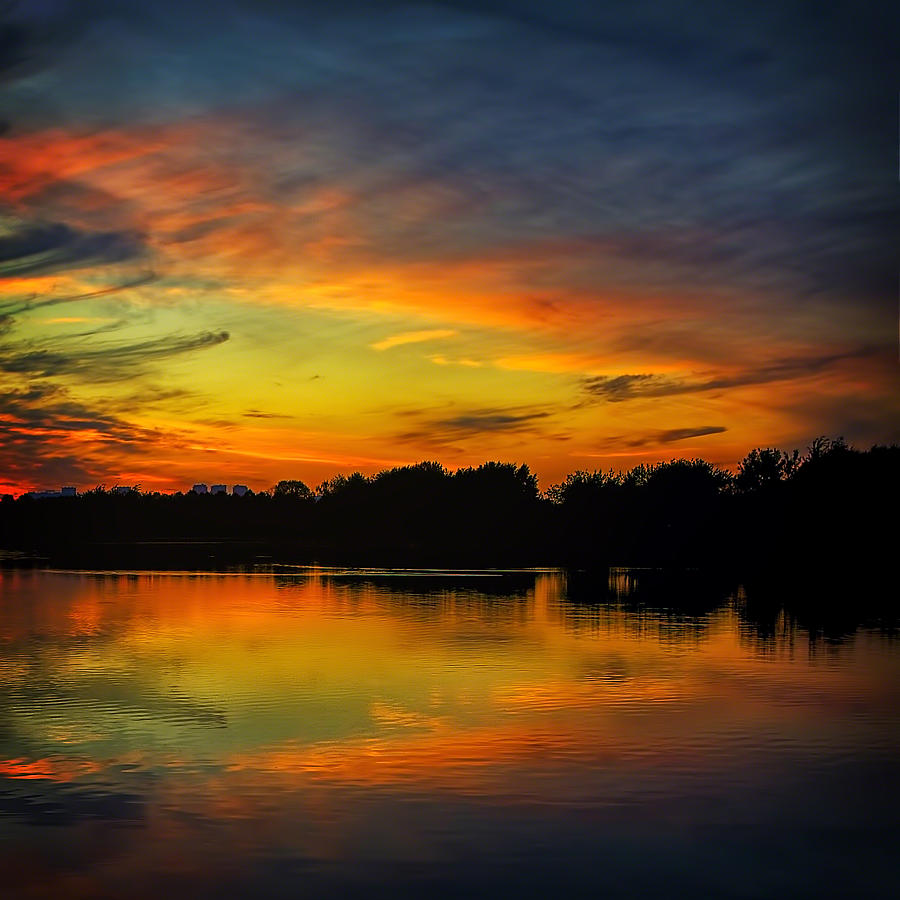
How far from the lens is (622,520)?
436 ft

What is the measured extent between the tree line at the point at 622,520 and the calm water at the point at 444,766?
59307mm

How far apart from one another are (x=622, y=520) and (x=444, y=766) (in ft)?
376

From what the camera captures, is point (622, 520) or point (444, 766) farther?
point (622, 520)

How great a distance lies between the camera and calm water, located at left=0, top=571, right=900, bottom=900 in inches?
578

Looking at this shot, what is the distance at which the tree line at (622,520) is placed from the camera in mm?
96938

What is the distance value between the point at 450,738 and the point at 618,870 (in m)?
7.93

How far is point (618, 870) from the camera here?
48.1 ft

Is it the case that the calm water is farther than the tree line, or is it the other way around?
the tree line

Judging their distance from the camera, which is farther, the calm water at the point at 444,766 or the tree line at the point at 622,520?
the tree line at the point at 622,520

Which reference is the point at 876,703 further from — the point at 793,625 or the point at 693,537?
the point at 693,537

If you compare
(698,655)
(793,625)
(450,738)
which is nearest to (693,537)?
(793,625)

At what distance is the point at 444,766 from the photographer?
2002 centimetres

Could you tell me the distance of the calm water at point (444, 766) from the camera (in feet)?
48.2

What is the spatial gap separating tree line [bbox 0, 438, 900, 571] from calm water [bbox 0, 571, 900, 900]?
5931 cm
